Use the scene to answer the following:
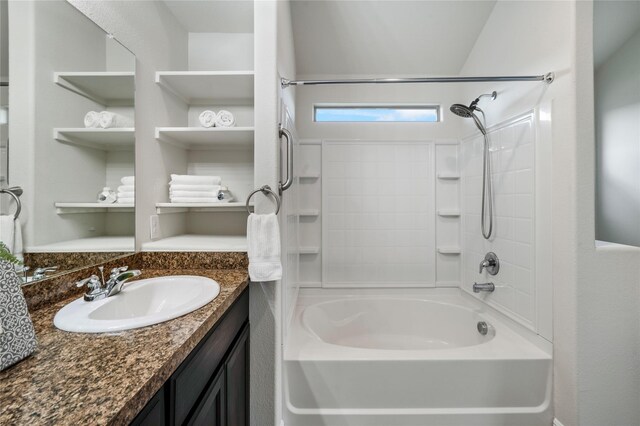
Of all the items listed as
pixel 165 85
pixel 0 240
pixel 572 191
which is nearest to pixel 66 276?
pixel 0 240

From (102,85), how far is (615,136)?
2.49 meters

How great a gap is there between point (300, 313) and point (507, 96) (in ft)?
6.77

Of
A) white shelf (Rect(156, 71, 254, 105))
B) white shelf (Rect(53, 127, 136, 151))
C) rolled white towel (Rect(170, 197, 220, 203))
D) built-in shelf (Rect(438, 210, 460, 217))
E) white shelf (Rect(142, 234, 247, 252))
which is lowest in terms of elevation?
white shelf (Rect(142, 234, 247, 252))

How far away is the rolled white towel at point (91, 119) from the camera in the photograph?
105 cm

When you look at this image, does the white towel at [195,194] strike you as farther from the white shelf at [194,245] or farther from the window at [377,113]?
the window at [377,113]

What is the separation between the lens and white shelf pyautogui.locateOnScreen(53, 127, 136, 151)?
0.97 metres

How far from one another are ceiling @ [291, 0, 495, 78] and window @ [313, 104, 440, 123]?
0.30 metres

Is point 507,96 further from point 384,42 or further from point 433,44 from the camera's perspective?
point 384,42

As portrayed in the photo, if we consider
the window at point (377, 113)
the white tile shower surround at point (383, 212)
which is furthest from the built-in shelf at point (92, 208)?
the window at point (377, 113)

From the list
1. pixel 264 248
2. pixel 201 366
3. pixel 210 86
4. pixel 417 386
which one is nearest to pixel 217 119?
pixel 210 86

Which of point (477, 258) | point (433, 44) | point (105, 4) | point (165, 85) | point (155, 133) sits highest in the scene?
point (433, 44)

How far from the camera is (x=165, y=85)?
155cm

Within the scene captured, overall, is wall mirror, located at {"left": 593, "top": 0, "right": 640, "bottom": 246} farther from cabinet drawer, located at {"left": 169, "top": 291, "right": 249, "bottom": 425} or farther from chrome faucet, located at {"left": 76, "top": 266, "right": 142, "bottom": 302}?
chrome faucet, located at {"left": 76, "top": 266, "right": 142, "bottom": 302}

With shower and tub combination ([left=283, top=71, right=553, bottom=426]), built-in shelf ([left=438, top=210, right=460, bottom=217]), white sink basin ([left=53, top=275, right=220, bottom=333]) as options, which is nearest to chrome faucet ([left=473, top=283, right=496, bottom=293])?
shower and tub combination ([left=283, top=71, right=553, bottom=426])
